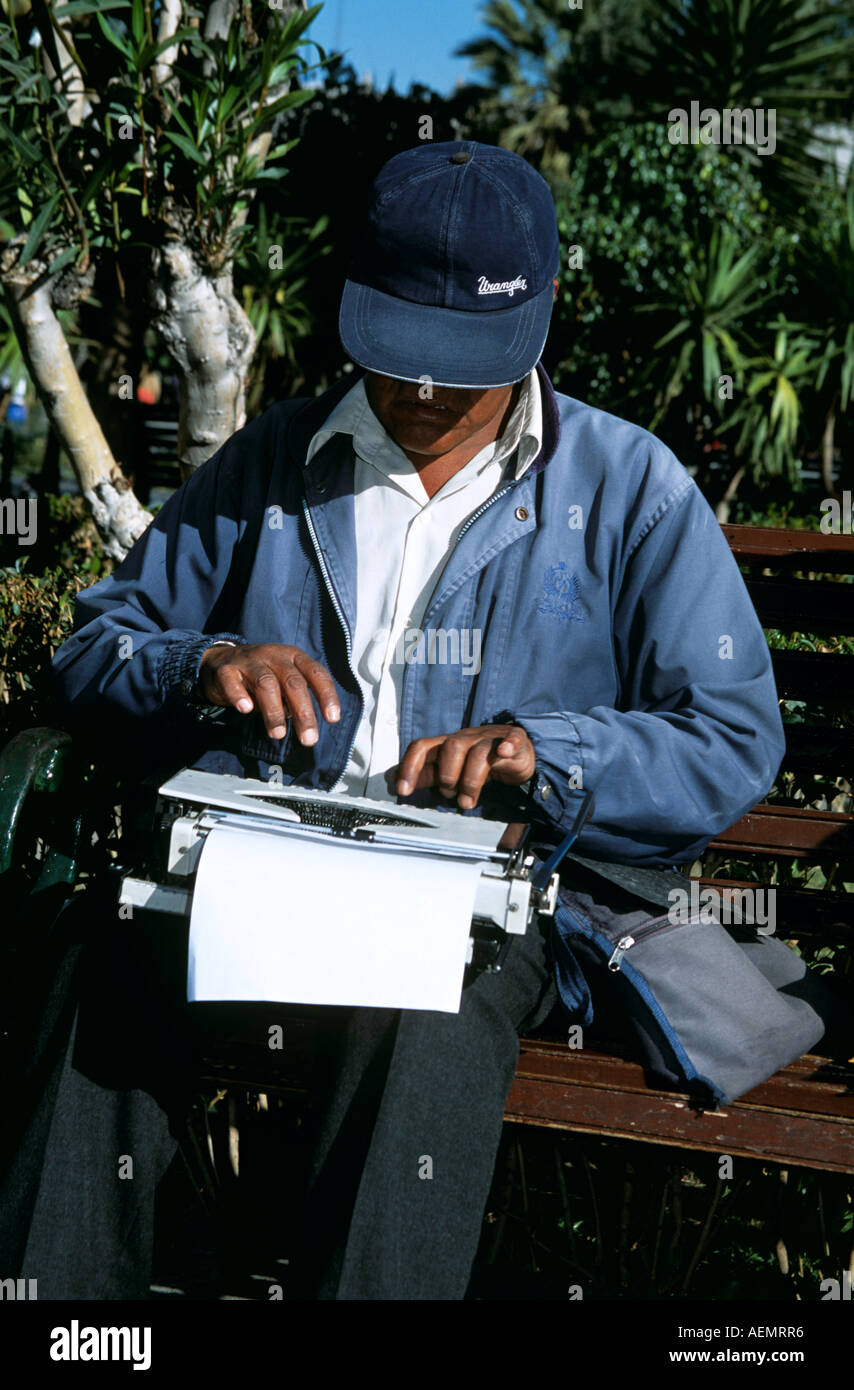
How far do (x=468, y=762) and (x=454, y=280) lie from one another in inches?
32.0

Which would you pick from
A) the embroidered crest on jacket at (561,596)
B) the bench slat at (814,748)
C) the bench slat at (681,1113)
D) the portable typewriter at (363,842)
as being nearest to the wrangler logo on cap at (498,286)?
the embroidered crest on jacket at (561,596)

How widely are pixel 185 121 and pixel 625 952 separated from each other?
314 centimetres

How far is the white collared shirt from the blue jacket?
29 mm

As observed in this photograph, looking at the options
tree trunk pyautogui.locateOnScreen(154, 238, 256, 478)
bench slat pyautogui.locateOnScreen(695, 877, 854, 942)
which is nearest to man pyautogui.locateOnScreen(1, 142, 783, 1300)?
bench slat pyautogui.locateOnScreen(695, 877, 854, 942)

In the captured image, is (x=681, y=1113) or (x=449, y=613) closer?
(x=681, y=1113)

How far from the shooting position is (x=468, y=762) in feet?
6.00

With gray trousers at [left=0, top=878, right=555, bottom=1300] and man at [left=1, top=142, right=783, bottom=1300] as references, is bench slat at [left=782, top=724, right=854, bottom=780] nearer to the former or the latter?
man at [left=1, top=142, right=783, bottom=1300]

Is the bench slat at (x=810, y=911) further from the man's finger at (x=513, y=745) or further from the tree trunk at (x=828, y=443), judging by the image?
the tree trunk at (x=828, y=443)

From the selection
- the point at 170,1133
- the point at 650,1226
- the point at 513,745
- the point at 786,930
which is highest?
the point at 513,745

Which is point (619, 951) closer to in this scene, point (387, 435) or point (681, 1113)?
point (681, 1113)

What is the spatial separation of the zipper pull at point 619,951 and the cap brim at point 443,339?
90cm

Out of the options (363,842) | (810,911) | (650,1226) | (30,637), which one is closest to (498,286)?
(363,842)

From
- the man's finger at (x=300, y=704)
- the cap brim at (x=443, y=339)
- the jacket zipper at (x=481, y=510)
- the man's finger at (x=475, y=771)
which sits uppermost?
the cap brim at (x=443, y=339)

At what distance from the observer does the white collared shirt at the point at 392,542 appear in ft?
7.20
